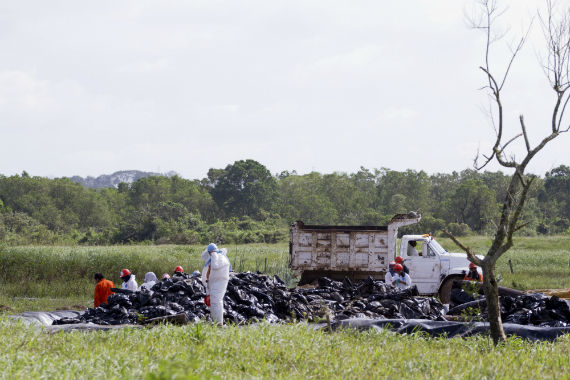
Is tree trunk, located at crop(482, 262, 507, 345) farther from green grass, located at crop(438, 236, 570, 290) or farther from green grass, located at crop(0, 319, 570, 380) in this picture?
green grass, located at crop(438, 236, 570, 290)

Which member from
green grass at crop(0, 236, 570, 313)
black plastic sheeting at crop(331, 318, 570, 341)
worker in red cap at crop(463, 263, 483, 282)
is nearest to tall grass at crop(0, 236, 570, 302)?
green grass at crop(0, 236, 570, 313)

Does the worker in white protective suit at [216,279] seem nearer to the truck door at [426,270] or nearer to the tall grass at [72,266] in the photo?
the truck door at [426,270]

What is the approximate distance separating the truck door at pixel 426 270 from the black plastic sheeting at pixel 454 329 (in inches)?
304

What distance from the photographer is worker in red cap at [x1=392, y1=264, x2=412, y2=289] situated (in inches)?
659

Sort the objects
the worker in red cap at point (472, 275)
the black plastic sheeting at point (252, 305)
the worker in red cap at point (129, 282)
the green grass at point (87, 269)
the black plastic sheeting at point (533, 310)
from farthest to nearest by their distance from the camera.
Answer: the green grass at point (87, 269)
the worker in red cap at point (472, 275)
the worker in red cap at point (129, 282)
the black plastic sheeting at point (252, 305)
the black plastic sheeting at point (533, 310)

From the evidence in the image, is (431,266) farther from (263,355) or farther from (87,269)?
(87,269)

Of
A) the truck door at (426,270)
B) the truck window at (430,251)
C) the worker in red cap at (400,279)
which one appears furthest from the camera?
the truck window at (430,251)

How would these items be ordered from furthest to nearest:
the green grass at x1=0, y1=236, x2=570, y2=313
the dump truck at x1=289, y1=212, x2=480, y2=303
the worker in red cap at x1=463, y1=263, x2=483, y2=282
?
the green grass at x1=0, y1=236, x2=570, y2=313, the dump truck at x1=289, y1=212, x2=480, y2=303, the worker in red cap at x1=463, y1=263, x2=483, y2=282

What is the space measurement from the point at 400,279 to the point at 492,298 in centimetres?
741

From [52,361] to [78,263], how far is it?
21.4 m

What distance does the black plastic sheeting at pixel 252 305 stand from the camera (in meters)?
13.2

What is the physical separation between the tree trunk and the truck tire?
9.12 meters

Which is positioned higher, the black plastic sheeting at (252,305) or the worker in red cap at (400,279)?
the worker in red cap at (400,279)

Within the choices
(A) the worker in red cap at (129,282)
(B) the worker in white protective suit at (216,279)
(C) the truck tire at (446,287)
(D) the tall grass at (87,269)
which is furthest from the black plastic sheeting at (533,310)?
(D) the tall grass at (87,269)
